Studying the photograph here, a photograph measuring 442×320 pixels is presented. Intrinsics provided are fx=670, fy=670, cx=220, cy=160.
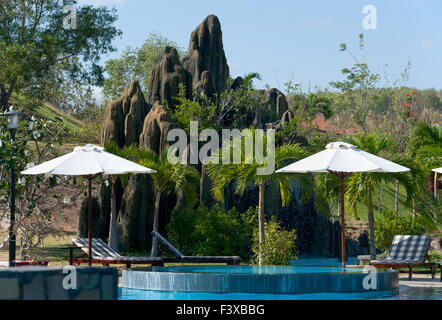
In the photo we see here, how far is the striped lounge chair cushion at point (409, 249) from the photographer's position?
17.4 meters

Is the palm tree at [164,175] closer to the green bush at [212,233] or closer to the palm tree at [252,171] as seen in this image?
the green bush at [212,233]

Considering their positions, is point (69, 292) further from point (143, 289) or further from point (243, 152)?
point (243, 152)

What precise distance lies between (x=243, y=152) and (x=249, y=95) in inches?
790

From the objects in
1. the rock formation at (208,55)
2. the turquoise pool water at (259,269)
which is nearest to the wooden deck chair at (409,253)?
the turquoise pool water at (259,269)

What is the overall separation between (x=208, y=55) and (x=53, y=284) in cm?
3158

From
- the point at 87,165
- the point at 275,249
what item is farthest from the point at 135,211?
the point at 87,165

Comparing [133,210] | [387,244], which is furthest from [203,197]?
[387,244]

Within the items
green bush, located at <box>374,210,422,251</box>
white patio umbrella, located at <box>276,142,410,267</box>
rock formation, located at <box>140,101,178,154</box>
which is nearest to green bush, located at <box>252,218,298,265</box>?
white patio umbrella, located at <box>276,142,410,267</box>

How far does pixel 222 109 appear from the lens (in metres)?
35.4

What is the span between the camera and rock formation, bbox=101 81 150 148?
28.3 meters

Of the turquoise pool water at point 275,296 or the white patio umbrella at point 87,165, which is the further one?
the white patio umbrella at point 87,165

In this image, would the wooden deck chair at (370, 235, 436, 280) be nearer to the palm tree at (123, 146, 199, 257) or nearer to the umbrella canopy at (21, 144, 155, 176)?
the umbrella canopy at (21, 144, 155, 176)

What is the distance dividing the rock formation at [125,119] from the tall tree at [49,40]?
10.7ft

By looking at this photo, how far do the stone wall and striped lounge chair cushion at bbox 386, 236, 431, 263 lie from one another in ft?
34.3
